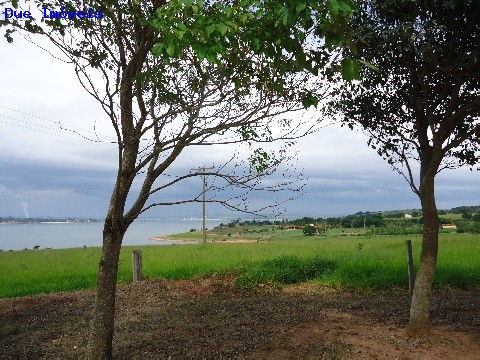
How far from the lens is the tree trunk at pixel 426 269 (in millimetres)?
8414

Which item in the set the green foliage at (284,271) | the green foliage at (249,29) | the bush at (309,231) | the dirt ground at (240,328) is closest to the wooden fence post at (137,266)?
the dirt ground at (240,328)

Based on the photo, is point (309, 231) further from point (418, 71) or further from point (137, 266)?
point (418, 71)

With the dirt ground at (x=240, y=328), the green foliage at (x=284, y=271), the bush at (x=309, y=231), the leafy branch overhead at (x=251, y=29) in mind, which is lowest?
the dirt ground at (x=240, y=328)

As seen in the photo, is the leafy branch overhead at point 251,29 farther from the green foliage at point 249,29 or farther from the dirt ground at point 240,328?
the dirt ground at point 240,328

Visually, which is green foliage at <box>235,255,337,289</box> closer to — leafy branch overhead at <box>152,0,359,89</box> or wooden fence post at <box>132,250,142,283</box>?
wooden fence post at <box>132,250,142,283</box>

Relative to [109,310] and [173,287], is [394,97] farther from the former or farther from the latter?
[173,287]

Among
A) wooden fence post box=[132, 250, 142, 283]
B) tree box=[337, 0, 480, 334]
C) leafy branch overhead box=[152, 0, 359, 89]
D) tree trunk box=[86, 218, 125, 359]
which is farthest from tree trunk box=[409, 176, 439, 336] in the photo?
wooden fence post box=[132, 250, 142, 283]

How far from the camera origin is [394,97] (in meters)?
9.88

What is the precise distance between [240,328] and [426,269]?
12.9 ft

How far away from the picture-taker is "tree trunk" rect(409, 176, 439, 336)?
8.41m

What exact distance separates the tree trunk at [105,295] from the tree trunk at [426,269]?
5.79 m

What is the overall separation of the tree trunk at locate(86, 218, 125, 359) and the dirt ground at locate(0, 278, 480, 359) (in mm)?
888

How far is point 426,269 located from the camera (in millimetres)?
8422

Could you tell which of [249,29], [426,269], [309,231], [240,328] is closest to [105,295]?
[240,328]
